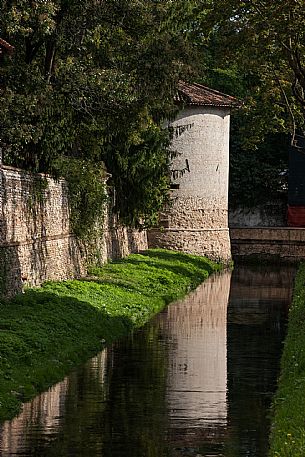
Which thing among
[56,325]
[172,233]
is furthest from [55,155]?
[172,233]

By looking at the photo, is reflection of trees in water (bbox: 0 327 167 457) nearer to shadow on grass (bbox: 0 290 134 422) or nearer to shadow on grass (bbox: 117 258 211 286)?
shadow on grass (bbox: 0 290 134 422)

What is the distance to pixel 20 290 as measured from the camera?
26.8 m

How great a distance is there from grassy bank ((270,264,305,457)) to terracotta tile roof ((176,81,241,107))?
27419 mm

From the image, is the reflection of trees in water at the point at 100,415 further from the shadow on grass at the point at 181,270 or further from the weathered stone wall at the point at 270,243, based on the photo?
the weathered stone wall at the point at 270,243

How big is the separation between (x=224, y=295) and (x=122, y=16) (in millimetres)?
9789

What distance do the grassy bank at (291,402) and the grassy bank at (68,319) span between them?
3.76 metres

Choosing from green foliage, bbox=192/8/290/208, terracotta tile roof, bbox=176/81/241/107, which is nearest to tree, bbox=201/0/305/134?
green foliage, bbox=192/8/290/208

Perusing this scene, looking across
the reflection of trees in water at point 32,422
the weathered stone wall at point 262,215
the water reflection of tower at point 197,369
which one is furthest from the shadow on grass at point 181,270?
the reflection of trees in water at point 32,422

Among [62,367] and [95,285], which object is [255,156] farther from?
[62,367]

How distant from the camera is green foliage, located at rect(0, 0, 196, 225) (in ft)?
107

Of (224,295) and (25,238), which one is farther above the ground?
(25,238)

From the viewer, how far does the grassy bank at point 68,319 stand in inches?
732

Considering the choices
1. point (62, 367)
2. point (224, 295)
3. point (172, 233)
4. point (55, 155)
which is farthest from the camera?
point (172, 233)

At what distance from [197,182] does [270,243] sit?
7.10 metres
